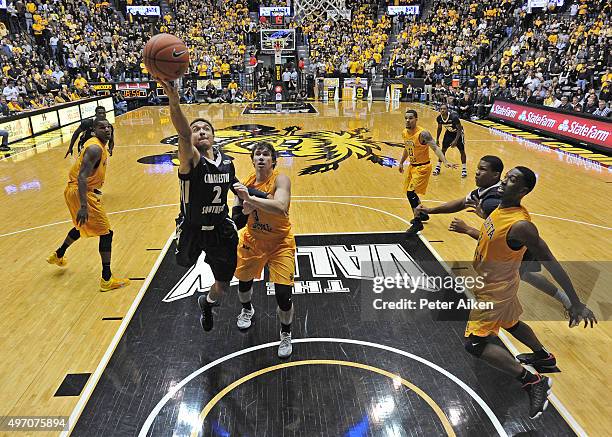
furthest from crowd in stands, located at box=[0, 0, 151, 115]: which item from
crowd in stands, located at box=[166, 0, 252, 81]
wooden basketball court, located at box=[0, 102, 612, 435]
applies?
wooden basketball court, located at box=[0, 102, 612, 435]

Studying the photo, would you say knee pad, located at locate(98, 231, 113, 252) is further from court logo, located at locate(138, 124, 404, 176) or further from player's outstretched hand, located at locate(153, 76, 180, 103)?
court logo, located at locate(138, 124, 404, 176)

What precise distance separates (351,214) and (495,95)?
16.3 meters

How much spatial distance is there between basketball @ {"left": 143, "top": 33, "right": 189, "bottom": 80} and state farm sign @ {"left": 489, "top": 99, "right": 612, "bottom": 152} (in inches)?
523

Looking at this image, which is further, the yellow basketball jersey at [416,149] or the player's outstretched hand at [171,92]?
the yellow basketball jersey at [416,149]

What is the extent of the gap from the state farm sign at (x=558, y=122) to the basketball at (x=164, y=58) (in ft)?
43.6

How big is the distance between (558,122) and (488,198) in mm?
13549

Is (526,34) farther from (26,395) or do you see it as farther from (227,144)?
(26,395)

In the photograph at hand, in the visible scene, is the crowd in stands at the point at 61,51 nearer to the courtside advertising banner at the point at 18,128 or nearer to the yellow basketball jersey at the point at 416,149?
the courtside advertising banner at the point at 18,128

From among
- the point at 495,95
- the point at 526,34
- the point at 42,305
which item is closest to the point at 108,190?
the point at 42,305

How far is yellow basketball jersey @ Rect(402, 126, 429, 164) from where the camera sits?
25.4 feet

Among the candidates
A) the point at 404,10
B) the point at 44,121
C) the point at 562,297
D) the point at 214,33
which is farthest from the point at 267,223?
the point at 404,10

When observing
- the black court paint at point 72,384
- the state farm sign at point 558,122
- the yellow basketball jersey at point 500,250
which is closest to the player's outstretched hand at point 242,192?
the yellow basketball jersey at point 500,250

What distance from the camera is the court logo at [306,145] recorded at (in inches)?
518

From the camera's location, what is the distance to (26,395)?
4.09 metres
